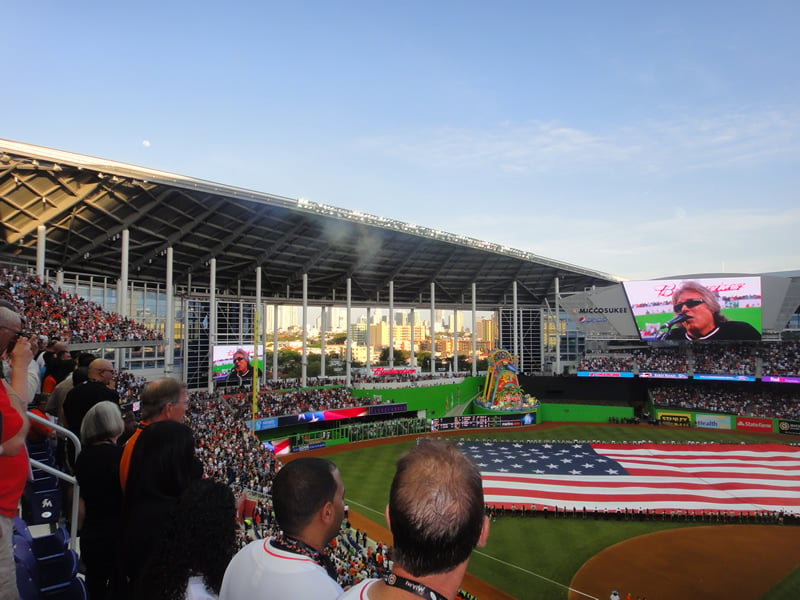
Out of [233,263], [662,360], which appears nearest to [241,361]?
[233,263]

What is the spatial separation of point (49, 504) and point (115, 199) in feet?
92.6

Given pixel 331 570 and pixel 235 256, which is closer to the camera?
pixel 331 570

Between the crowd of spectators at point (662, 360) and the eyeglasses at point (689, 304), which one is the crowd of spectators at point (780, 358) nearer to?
the crowd of spectators at point (662, 360)

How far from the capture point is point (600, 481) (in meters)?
26.9

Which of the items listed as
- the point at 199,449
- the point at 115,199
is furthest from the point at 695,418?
the point at 115,199

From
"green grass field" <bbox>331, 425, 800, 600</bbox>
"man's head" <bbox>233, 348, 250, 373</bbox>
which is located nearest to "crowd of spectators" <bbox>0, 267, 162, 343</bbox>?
"man's head" <bbox>233, 348, 250, 373</bbox>

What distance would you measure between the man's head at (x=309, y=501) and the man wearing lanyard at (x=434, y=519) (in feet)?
2.58

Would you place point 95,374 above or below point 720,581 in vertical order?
above

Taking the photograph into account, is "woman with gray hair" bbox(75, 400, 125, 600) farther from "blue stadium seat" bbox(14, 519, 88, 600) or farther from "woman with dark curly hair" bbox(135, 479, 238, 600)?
"woman with dark curly hair" bbox(135, 479, 238, 600)

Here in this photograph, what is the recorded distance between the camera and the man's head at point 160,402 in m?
4.28

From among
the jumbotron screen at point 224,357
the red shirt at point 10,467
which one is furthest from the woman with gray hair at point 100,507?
the jumbotron screen at point 224,357

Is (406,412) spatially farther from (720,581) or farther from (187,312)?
(720,581)

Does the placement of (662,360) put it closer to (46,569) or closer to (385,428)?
(385,428)

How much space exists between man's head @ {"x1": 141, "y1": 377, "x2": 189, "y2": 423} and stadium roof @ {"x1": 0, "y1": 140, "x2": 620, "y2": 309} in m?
24.5
